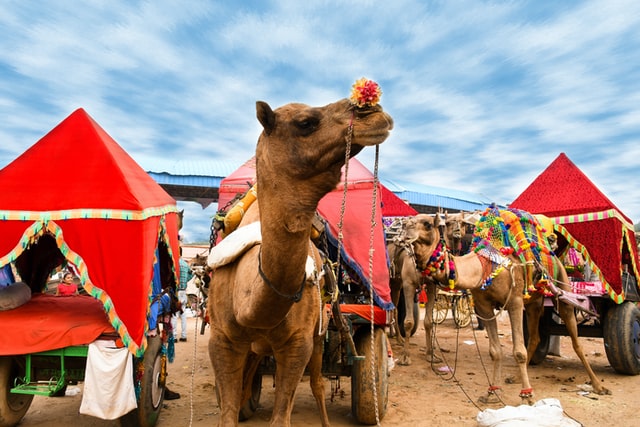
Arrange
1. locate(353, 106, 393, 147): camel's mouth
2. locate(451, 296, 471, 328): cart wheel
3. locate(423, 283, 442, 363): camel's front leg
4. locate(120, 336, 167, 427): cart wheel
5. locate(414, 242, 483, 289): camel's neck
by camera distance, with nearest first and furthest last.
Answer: locate(353, 106, 393, 147): camel's mouth
locate(120, 336, 167, 427): cart wheel
locate(414, 242, 483, 289): camel's neck
locate(423, 283, 442, 363): camel's front leg
locate(451, 296, 471, 328): cart wheel

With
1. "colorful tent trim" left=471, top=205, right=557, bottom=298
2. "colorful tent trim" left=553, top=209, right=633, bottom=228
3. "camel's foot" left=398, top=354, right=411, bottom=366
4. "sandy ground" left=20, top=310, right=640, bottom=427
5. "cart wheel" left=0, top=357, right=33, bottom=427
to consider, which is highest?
"colorful tent trim" left=553, top=209, right=633, bottom=228

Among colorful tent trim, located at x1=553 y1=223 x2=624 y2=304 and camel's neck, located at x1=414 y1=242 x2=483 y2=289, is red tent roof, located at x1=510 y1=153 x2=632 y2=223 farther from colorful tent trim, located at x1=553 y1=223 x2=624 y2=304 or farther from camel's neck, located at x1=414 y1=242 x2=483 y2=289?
camel's neck, located at x1=414 y1=242 x2=483 y2=289

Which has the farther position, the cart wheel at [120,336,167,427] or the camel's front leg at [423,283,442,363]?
the camel's front leg at [423,283,442,363]

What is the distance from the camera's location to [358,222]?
5590 mm

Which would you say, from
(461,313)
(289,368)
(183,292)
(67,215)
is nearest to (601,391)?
(289,368)

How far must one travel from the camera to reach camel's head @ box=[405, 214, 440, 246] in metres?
6.04

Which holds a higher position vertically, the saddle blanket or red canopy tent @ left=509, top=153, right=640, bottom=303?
red canopy tent @ left=509, top=153, right=640, bottom=303

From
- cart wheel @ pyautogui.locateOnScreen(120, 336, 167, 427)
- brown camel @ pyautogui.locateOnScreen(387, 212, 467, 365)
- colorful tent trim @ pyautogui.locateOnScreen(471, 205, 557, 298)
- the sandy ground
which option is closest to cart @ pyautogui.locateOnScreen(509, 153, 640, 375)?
colorful tent trim @ pyautogui.locateOnScreen(471, 205, 557, 298)

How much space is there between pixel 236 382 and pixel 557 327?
6.69 m

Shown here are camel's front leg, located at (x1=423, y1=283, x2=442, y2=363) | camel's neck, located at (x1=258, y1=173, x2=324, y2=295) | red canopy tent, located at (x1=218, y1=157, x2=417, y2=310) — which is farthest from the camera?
camel's front leg, located at (x1=423, y1=283, x2=442, y2=363)

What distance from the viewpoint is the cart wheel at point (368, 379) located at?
5043mm

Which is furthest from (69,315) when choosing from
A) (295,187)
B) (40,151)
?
(295,187)

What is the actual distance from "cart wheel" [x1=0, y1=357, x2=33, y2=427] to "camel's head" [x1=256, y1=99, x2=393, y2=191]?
12.4 feet

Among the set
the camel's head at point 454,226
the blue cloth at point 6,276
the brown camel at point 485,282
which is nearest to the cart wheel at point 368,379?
the brown camel at point 485,282
